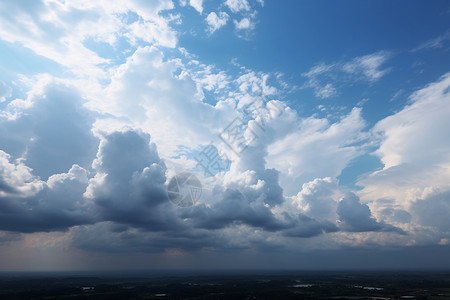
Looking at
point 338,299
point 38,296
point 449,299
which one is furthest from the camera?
point 38,296

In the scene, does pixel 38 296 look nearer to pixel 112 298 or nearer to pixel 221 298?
pixel 112 298

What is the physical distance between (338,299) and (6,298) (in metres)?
231

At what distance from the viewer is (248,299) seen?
573 feet

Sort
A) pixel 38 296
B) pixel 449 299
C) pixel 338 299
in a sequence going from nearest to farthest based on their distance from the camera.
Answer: pixel 449 299 → pixel 338 299 → pixel 38 296

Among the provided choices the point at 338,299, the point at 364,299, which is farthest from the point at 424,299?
the point at 338,299

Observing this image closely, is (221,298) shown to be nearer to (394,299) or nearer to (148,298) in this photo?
(148,298)

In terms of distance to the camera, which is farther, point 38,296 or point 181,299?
point 38,296

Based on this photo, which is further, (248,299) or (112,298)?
(112,298)

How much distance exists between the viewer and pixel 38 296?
199875 mm

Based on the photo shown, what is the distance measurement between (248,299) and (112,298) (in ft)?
315

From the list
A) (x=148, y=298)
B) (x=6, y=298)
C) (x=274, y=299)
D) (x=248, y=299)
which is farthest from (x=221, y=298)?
(x=6, y=298)

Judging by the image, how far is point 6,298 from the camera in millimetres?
187125

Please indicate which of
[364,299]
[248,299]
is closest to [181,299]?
[248,299]

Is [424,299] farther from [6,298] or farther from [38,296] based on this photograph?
[6,298]
